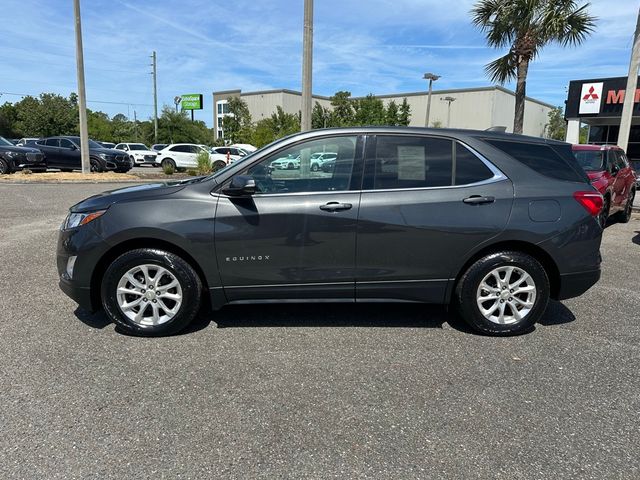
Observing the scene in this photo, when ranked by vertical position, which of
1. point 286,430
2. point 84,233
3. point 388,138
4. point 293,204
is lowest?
point 286,430

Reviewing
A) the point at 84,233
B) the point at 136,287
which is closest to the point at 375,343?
the point at 136,287

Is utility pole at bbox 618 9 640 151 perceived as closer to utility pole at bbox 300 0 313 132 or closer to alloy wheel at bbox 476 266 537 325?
utility pole at bbox 300 0 313 132

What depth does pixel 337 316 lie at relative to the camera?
446cm

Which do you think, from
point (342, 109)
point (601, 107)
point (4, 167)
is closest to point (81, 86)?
point (4, 167)

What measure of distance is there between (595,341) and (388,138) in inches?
96.0

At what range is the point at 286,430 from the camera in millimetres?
2703

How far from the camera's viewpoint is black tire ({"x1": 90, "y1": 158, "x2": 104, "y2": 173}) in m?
20.9

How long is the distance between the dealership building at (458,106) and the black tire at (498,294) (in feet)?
225

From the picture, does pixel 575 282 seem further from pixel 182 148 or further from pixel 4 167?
pixel 182 148

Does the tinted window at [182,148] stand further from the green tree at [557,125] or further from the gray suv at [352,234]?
the green tree at [557,125]

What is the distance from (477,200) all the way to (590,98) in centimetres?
2723

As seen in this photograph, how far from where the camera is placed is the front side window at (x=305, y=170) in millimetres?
3895

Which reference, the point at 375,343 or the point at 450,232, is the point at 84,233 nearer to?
the point at 375,343

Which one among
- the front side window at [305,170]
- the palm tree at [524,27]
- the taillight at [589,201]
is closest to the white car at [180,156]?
the palm tree at [524,27]
